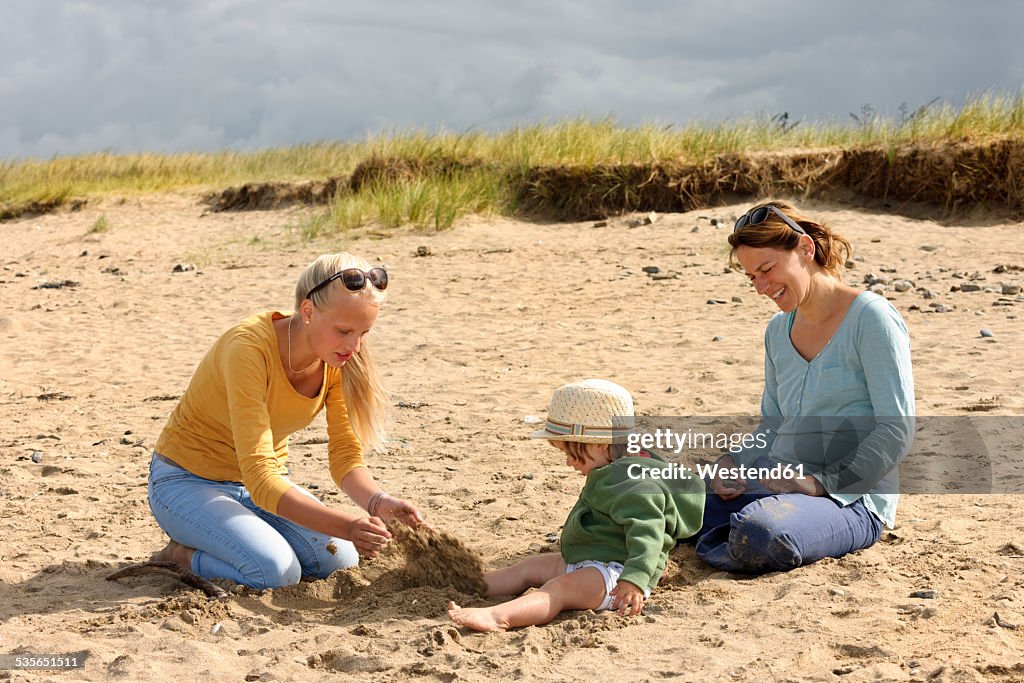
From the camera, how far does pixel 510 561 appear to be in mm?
4207

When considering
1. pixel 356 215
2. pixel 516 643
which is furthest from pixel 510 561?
pixel 356 215

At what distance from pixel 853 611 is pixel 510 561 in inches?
52.0

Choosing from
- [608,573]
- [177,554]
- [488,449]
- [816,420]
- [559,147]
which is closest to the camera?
[608,573]

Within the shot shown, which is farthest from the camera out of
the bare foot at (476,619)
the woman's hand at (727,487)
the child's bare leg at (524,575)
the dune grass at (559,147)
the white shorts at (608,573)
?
the dune grass at (559,147)

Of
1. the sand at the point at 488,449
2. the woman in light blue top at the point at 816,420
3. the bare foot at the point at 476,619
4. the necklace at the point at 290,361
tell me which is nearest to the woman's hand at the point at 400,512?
the sand at the point at 488,449

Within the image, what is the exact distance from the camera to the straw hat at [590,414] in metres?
3.52

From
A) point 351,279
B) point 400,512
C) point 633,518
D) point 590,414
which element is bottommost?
point 400,512

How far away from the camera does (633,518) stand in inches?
137

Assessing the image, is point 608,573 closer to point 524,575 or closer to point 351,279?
point 524,575

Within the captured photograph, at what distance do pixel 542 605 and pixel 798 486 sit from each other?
3.37 ft

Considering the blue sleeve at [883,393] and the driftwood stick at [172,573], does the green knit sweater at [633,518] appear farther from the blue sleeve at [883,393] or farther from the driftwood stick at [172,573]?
the driftwood stick at [172,573]

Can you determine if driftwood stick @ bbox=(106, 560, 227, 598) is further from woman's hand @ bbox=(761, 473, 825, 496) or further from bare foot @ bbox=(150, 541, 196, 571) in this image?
woman's hand @ bbox=(761, 473, 825, 496)

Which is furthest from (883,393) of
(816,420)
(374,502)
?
(374,502)

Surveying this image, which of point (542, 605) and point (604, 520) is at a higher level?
point (604, 520)
